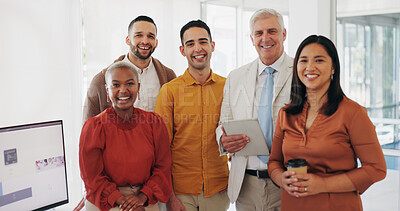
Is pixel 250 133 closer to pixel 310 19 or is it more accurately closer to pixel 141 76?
pixel 141 76

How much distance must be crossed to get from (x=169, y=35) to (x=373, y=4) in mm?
2460

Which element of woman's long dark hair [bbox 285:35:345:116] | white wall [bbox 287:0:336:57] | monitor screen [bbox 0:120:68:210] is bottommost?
monitor screen [bbox 0:120:68:210]

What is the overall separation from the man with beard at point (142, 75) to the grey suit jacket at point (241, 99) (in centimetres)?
61

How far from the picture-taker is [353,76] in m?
3.45

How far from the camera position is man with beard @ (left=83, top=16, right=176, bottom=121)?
2496mm

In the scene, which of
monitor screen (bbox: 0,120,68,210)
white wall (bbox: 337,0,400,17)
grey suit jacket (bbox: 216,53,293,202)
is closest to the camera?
→ monitor screen (bbox: 0,120,68,210)

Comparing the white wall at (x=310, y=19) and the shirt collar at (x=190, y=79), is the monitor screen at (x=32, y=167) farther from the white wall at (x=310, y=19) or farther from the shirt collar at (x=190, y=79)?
the white wall at (x=310, y=19)

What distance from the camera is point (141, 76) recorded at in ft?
8.45

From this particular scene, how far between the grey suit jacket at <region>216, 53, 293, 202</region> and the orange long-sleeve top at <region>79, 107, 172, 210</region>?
0.43 meters

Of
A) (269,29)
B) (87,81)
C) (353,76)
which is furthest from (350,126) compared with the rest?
(87,81)

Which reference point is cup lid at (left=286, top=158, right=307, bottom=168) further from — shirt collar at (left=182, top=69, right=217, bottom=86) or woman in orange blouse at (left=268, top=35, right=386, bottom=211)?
shirt collar at (left=182, top=69, right=217, bottom=86)

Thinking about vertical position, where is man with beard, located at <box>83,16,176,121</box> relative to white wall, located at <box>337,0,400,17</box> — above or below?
below

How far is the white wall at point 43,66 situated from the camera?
3.06m

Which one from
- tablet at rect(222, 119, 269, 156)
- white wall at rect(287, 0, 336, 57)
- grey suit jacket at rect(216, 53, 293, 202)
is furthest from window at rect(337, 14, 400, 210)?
tablet at rect(222, 119, 269, 156)
